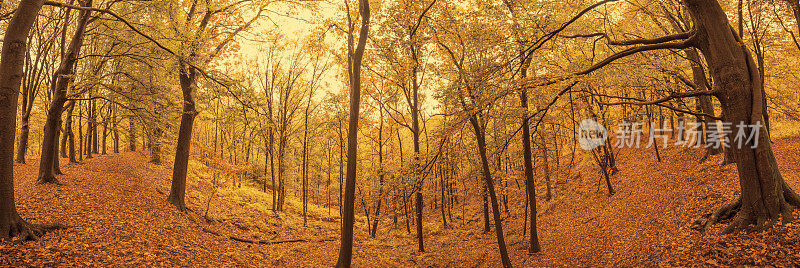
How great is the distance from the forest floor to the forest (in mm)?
88

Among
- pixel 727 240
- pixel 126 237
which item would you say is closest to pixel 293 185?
pixel 126 237

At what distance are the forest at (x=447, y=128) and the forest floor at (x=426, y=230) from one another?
0.09 meters

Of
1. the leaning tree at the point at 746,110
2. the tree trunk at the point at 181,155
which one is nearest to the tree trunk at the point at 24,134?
the tree trunk at the point at 181,155

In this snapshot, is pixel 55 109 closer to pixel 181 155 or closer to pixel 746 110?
pixel 181 155

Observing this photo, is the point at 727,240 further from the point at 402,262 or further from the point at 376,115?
the point at 376,115

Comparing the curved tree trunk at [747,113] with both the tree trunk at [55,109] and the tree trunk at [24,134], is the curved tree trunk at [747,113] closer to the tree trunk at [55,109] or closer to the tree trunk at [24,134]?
the tree trunk at [55,109]

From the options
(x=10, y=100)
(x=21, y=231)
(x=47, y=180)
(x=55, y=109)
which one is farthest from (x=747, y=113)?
(x=47, y=180)

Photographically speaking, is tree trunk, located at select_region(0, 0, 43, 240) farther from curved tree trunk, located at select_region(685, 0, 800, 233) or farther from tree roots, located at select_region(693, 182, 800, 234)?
tree roots, located at select_region(693, 182, 800, 234)

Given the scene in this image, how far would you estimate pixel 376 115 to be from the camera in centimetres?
2311

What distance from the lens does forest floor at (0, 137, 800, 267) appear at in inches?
267

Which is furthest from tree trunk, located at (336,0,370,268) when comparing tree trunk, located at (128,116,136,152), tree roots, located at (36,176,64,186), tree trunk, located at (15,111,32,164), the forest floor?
tree trunk, located at (15,111,32,164)

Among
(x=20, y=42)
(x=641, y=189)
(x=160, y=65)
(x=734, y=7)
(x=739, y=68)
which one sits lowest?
(x=641, y=189)

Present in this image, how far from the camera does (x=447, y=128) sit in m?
9.73

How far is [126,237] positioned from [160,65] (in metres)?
6.20
